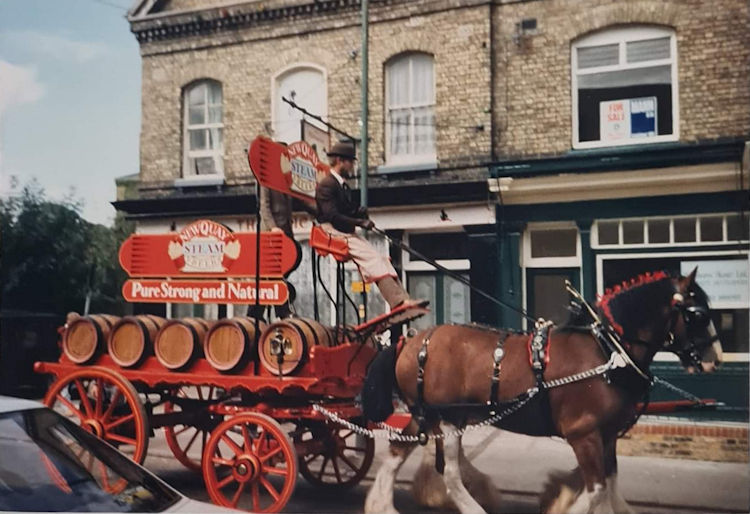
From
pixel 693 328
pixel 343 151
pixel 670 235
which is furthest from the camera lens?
pixel 343 151

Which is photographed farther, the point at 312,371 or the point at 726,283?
the point at 312,371

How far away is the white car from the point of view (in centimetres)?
372

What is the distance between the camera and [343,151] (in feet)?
16.6

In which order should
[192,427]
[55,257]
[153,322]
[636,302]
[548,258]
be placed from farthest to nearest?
[55,257] < [192,427] < [153,322] < [548,258] < [636,302]

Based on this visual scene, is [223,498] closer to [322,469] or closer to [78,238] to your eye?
[322,469]

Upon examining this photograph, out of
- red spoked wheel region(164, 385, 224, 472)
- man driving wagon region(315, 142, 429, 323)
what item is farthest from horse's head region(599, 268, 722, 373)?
red spoked wheel region(164, 385, 224, 472)

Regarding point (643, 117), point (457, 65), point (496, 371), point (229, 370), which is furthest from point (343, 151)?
point (643, 117)

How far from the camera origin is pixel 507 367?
4.39 metres

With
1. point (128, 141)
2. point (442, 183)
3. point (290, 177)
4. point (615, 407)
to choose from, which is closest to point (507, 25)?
point (442, 183)

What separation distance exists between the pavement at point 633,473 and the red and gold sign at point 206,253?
1623 millimetres

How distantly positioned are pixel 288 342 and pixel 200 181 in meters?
1.42

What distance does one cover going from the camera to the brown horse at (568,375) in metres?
4.14

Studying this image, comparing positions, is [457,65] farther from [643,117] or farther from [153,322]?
[153,322]

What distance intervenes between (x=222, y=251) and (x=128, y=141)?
1.18m
